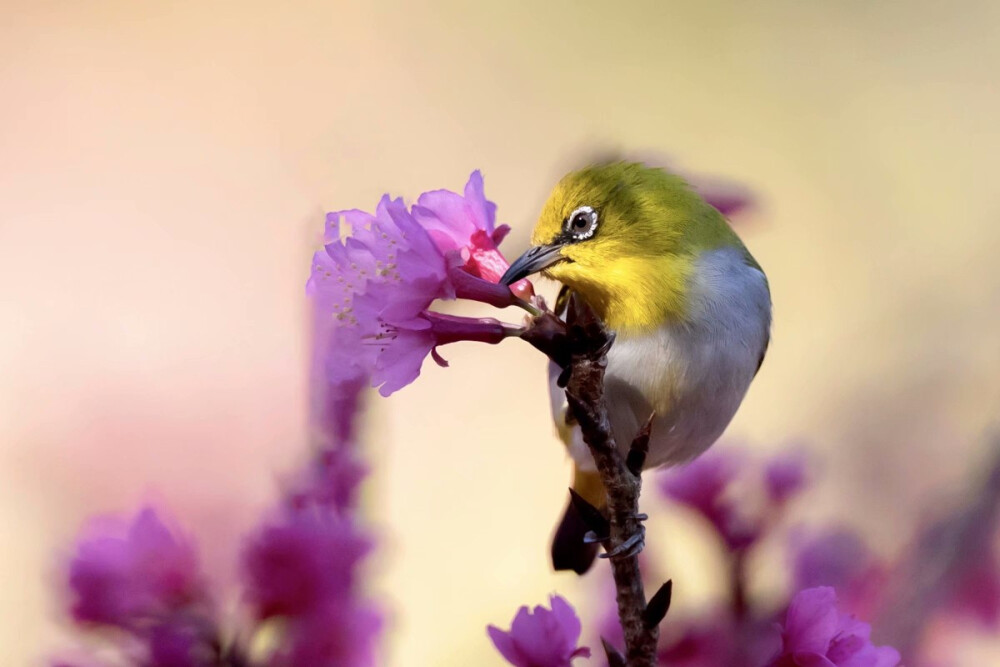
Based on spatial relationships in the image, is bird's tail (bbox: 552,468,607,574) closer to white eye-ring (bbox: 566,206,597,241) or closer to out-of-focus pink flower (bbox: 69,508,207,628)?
white eye-ring (bbox: 566,206,597,241)

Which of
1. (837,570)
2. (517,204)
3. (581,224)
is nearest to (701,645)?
(837,570)

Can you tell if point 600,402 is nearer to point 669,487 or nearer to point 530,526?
point 669,487

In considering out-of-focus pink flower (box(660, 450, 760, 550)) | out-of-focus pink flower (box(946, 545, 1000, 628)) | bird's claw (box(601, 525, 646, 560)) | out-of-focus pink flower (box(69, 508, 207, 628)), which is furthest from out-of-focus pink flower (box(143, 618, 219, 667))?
A: out-of-focus pink flower (box(946, 545, 1000, 628))

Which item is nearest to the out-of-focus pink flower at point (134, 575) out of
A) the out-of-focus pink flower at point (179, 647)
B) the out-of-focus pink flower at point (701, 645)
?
the out-of-focus pink flower at point (179, 647)

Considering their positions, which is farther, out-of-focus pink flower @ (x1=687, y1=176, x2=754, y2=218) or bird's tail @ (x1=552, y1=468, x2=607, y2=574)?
bird's tail @ (x1=552, y1=468, x2=607, y2=574)

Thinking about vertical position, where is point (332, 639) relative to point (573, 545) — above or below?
below

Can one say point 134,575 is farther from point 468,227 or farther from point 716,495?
point 716,495

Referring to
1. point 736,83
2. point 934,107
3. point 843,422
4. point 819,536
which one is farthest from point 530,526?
point 934,107
